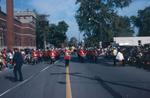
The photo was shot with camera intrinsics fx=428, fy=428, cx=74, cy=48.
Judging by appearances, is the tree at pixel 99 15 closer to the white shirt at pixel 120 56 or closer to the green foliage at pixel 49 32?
the green foliage at pixel 49 32

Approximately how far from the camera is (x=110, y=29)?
92.6 metres

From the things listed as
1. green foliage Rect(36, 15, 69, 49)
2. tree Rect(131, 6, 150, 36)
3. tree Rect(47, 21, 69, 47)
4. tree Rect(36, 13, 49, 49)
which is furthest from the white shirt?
tree Rect(47, 21, 69, 47)

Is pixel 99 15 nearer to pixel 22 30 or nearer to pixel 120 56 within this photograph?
pixel 22 30

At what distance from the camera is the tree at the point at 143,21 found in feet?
466

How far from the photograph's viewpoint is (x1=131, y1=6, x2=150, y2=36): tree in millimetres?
142000

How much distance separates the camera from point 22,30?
121 meters

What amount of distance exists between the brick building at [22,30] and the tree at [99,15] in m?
16.1

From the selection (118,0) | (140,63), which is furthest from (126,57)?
(118,0)

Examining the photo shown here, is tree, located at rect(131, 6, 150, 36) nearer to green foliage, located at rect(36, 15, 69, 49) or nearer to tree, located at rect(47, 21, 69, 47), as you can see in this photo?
tree, located at rect(47, 21, 69, 47)

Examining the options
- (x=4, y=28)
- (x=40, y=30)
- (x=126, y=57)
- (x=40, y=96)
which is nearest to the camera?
(x=40, y=96)

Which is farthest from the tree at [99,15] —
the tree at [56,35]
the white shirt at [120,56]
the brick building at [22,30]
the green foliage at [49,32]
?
the tree at [56,35]

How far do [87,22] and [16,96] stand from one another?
77.3 meters

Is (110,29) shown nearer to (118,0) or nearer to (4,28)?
(118,0)

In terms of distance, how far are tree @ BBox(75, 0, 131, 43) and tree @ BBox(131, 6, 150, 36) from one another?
4798 cm
